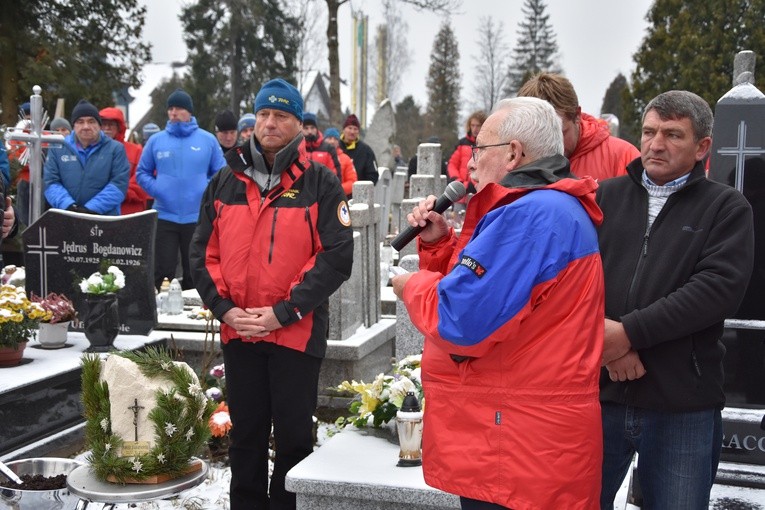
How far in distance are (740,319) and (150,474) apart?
9.55 ft

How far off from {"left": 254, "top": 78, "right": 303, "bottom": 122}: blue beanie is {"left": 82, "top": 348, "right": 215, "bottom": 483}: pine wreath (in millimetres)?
1282

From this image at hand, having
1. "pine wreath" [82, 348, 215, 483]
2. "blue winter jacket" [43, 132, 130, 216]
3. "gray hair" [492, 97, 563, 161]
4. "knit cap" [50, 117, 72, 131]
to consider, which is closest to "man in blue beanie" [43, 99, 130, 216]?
"blue winter jacket" [43, 132, 130, 216]

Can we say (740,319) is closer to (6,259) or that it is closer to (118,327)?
(118,327)

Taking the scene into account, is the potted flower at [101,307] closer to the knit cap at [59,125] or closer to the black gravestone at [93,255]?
the black gravestone at [93,255]

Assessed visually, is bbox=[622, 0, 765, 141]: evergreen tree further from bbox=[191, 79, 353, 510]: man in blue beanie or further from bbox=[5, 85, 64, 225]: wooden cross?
bbox=[191, 79, 353, 510]: man in blue beanie

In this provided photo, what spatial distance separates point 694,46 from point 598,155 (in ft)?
106

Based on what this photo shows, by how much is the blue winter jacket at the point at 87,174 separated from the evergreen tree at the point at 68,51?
46.0ft

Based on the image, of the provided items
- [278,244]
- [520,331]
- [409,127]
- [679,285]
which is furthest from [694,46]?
[520,331]

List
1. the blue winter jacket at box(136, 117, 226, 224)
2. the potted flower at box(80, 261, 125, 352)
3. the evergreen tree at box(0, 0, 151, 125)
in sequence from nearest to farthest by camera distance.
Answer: the potted flower at box(80, 261, 125, 352) → the blue winter jacket at box(136, 117, 226, 224) → the evergreen tree at box(0, 0, 151, 125)

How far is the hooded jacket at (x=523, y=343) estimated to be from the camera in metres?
2.42

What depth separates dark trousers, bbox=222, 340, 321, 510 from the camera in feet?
13.3

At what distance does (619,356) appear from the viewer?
3.03 m

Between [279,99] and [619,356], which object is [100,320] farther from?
[619,356]

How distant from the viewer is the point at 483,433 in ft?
8.27
